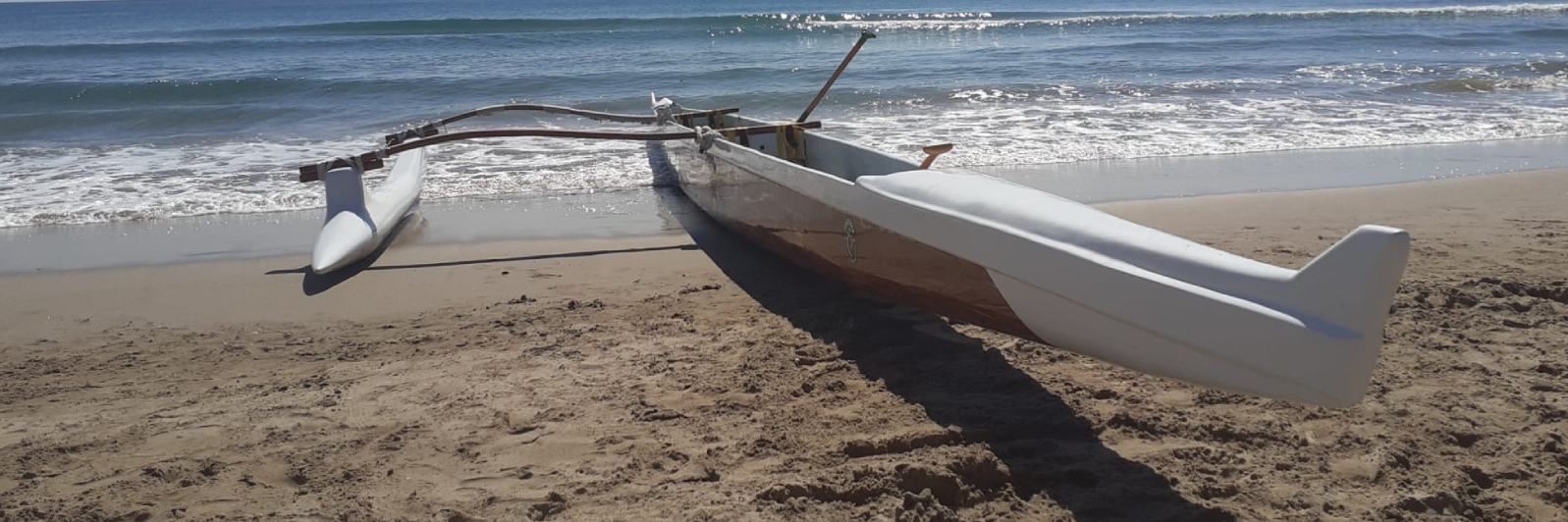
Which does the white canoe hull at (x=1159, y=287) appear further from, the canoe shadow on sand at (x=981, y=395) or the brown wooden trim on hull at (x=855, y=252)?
the canoe shadow on sand at (x=981, y=395)

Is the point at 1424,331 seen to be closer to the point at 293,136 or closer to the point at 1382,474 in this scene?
the point at 1382,474

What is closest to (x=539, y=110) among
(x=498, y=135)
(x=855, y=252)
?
(x=498, y=135)

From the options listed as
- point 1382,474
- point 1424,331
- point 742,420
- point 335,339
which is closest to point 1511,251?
point 1424,331

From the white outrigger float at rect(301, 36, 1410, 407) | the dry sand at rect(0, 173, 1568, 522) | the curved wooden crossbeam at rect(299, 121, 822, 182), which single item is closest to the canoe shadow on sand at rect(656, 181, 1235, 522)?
the dry sand at rect(0, 173, 1568, 522)

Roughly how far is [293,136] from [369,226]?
4912 millimetres

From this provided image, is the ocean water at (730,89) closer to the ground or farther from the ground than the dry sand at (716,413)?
farther from the ground

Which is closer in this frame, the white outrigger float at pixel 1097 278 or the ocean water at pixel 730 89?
the white outrigger float at pixel 1097 278

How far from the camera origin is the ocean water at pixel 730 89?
686cm

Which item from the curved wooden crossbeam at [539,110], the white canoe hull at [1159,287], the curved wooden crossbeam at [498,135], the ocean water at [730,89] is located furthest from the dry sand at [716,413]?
the ocean water at [730,89]

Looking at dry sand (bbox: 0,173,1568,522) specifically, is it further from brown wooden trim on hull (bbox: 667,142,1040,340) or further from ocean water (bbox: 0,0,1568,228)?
ocean water (bbox: 0,0,1568,228)

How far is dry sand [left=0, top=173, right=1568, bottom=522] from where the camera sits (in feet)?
7.04

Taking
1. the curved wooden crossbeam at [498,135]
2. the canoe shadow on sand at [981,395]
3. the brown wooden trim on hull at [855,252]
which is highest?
the curved wooden crossbeam at [498,135]

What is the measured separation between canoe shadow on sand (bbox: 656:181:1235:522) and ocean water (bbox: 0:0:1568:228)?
9.46ft

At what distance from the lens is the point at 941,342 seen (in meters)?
3.02
